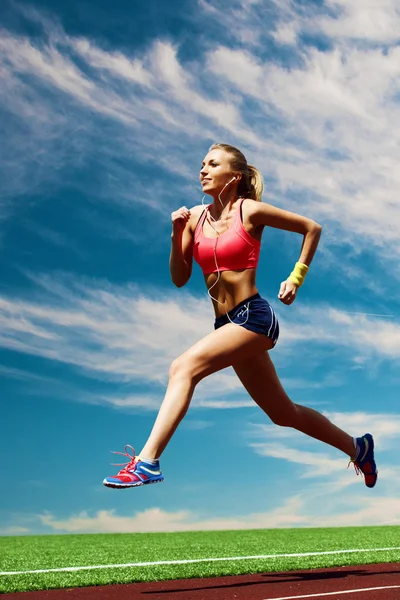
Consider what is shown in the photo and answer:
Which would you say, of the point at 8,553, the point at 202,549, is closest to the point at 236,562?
the point at 202,549

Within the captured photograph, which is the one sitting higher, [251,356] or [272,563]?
[251,356]

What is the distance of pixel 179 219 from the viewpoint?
5754 millimetres

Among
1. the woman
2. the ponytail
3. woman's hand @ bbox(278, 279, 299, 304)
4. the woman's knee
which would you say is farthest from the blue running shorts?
the ponytail

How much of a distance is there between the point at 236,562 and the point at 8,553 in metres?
3.76

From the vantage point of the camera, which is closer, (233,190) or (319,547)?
(233,190)

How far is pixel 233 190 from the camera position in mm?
5895

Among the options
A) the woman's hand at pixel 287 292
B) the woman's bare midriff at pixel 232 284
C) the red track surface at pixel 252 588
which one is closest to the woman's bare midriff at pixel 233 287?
the woman's bare midriff at pixel 232 284

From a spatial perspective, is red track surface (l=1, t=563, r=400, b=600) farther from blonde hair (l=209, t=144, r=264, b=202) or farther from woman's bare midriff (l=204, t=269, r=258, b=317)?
blonde hair (l=209, t=144, r=264, b=202)

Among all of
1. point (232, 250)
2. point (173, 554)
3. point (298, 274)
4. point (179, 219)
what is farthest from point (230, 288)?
point (173, 554)

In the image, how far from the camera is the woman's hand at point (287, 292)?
5.40 m

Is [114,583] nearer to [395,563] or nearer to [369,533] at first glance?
[395,563]

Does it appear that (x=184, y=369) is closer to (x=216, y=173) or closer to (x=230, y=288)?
(x=230, y=288)

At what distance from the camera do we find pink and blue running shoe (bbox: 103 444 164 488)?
4766mm

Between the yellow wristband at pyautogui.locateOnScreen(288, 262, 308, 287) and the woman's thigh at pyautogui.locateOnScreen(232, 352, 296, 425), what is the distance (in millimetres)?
622
